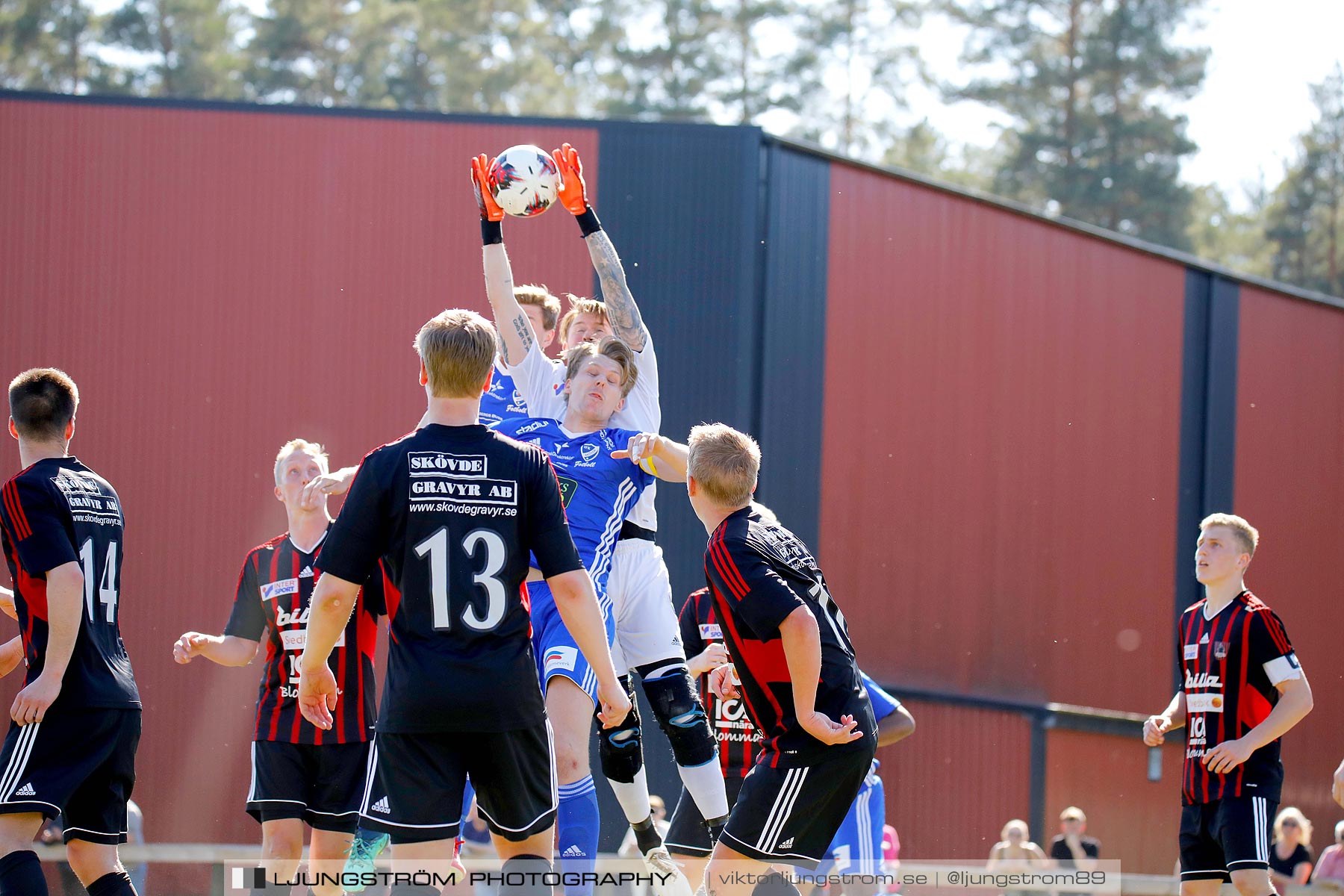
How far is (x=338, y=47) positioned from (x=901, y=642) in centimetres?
2485

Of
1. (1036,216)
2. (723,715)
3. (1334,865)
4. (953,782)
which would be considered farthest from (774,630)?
(1036,216)

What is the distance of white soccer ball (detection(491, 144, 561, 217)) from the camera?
22.0 ft

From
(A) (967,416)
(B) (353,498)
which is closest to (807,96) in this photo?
(A) (967,416)

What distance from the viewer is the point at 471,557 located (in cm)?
427

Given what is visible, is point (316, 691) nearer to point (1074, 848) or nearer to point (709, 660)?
point (709, 660)

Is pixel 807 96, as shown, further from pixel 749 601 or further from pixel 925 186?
pixel 749 601

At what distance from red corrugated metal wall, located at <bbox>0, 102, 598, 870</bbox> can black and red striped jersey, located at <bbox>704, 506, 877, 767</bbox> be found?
10159mm

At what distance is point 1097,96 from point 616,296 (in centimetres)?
3345

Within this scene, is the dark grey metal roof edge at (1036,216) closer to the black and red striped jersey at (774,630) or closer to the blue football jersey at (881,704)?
the blue football jersey at (881,704)

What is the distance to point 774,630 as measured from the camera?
4.93 metres

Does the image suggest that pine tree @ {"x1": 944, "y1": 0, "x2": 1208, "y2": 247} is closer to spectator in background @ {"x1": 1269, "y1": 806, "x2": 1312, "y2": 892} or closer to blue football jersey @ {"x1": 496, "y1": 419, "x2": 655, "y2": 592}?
spectator in background @ {"x1": 1269, "y1": 806, "x2": 1312, "y2": 892}

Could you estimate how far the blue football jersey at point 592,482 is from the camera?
239 inches

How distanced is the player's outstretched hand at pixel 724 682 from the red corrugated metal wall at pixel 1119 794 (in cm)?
1138

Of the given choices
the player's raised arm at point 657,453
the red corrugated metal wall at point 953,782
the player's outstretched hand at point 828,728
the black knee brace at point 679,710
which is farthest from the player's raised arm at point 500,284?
the red corrugated metal wall at point 953,782
